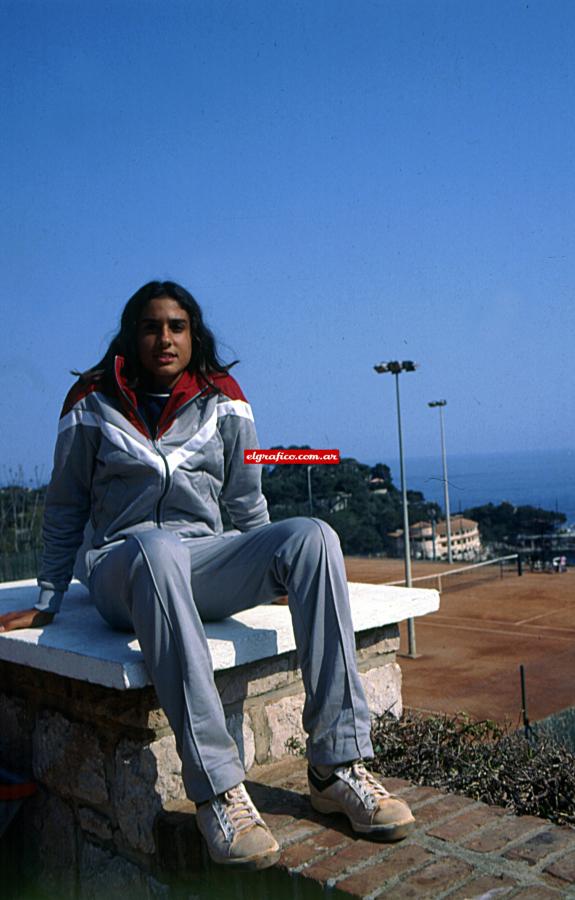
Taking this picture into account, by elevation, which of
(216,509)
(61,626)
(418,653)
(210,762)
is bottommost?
(418,653)

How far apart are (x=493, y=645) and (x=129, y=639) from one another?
1678cm

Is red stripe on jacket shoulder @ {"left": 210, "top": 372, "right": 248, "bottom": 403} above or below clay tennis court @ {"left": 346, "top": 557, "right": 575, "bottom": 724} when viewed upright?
above

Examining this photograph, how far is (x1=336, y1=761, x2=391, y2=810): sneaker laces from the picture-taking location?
1799mm

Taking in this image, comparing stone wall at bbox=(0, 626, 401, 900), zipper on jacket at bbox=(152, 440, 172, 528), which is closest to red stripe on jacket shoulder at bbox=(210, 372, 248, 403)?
zipper on jacket at bbox=(152, 440, 172, 528)

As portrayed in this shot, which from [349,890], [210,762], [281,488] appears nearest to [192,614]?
[210,762]

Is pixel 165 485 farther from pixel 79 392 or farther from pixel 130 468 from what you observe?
pixel 79 392

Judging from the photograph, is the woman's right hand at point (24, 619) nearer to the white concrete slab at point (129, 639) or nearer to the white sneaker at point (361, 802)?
the white concrete slab at point (129, 639)

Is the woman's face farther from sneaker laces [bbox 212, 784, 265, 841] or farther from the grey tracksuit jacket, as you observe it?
sneaker laces [bbox 212, 784, 265, 841]

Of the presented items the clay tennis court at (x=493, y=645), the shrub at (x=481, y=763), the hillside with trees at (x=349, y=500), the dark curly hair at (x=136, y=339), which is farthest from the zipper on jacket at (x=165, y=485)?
the clay tennis court at (x=493, y=645)

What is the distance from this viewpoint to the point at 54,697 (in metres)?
2.31

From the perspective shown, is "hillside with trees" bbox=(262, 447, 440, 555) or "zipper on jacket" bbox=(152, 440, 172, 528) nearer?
"zipper on jacket" bbox=(152, 440, 172, 528)

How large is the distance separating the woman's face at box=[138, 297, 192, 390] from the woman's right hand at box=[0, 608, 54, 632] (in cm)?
68

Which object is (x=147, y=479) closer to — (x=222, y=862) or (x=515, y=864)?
(x=222, y=862)

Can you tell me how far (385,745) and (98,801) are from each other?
28.9 inches
